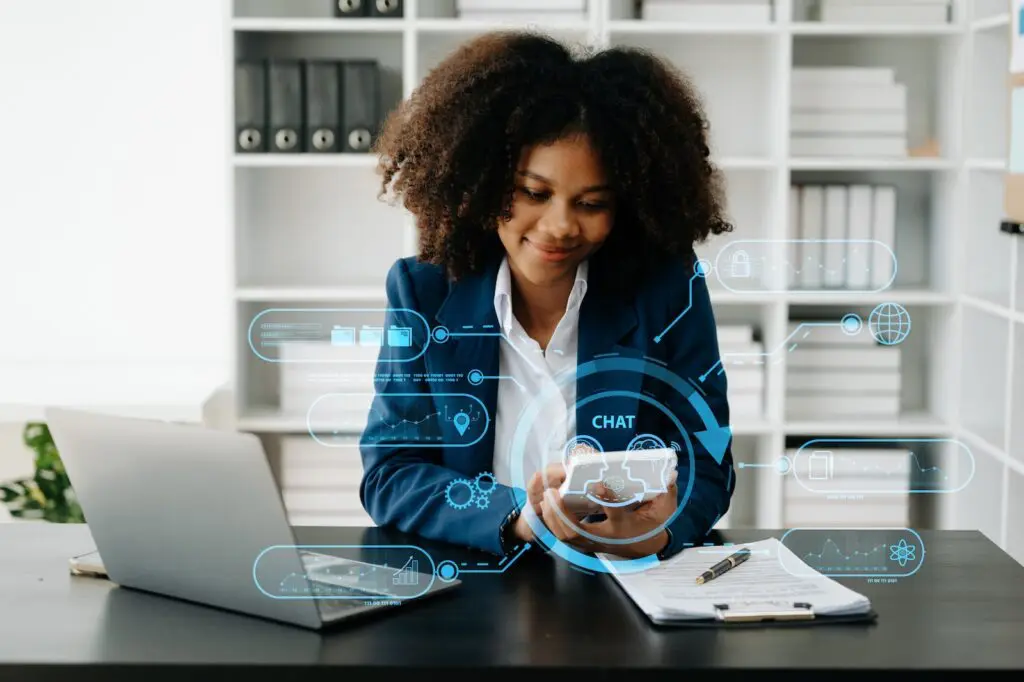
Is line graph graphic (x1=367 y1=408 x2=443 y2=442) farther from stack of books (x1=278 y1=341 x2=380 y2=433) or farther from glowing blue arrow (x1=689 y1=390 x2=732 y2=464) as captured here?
glowing blue arrow (x1=689 y1=390 x2=732 y2=464)

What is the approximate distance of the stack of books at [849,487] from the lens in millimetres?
1229

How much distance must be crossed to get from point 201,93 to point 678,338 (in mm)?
1877

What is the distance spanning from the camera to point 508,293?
1305 millimetres

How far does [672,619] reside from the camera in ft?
3.59

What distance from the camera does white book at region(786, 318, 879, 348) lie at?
1.24 m

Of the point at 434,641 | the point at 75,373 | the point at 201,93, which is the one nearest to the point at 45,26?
the point at 201,93

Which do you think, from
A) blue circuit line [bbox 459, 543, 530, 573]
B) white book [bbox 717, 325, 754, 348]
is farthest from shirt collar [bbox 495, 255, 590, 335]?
white book [bbox 717, 325, 754, 348]

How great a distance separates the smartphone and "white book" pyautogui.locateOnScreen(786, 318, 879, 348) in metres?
0.18

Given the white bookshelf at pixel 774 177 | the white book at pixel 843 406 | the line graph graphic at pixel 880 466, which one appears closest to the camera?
the line graph graphic at pixel 880 466

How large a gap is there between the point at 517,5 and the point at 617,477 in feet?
5.73

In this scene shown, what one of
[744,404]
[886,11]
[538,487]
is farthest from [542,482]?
[886,11]

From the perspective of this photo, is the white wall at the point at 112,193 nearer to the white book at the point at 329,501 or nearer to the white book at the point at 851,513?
the white book at the point at 329,501

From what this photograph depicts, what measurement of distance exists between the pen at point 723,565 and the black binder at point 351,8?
182 centimetres
